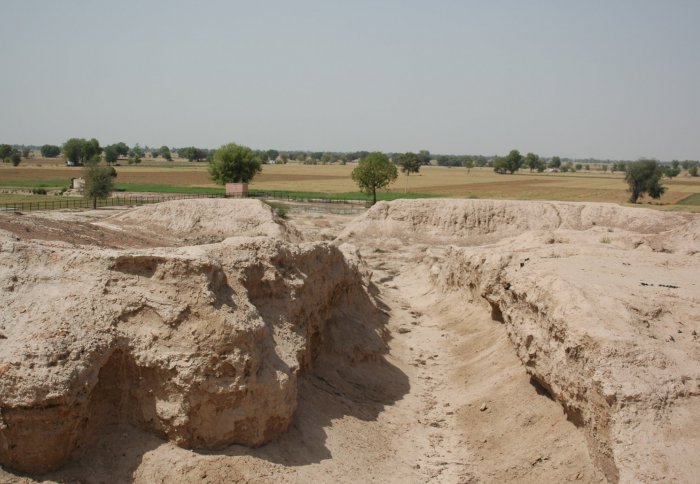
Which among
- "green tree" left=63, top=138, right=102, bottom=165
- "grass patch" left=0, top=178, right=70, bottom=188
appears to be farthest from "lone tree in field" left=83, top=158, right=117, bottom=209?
"green tree" left=63, top=138, right=102, bottom=165

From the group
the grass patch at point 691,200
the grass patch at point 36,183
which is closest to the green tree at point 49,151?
the grass patch at point 36,183

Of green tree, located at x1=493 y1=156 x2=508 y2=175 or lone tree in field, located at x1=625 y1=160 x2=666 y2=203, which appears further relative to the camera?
green tree, located at x1=493 y1=156 x2=508 y2=175

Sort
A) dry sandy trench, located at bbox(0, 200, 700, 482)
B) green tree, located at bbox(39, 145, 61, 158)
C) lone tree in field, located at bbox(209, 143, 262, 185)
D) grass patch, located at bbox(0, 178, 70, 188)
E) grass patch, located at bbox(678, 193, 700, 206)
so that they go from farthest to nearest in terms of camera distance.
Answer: green tree, located at bbox(39, 145, 61, 158) < grass patch, located at bbox(0, 178, 70, 188) < grass patch, located at bbox(678, 193, 700, 206) < lone tree in field, located at bbox(209, 143, 262, 185) < dry sandy trench, located at bbox(0, 200, 700, 482)

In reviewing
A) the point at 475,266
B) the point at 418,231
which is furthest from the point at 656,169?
the point at 475,266

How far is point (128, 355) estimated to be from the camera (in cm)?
1260

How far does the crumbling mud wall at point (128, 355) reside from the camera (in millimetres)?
11281

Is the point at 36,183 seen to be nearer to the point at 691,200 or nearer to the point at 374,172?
the point at 374,172

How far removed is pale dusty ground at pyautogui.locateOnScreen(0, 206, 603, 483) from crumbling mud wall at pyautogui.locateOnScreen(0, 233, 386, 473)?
437 mm

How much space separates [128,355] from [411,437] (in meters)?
7.81

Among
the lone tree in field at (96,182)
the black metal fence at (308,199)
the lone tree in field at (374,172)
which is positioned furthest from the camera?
the black metal fence at (308,199)

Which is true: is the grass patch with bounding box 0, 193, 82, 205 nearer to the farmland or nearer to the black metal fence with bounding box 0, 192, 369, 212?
the black metal fence with bounding box 0, 192, 369, 212

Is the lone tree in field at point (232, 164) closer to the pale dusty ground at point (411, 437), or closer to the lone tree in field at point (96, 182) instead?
the lone tree in field at point (96, 182)

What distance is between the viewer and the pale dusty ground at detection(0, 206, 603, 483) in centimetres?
1227

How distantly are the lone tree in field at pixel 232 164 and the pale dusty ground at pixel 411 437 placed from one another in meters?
49.2
